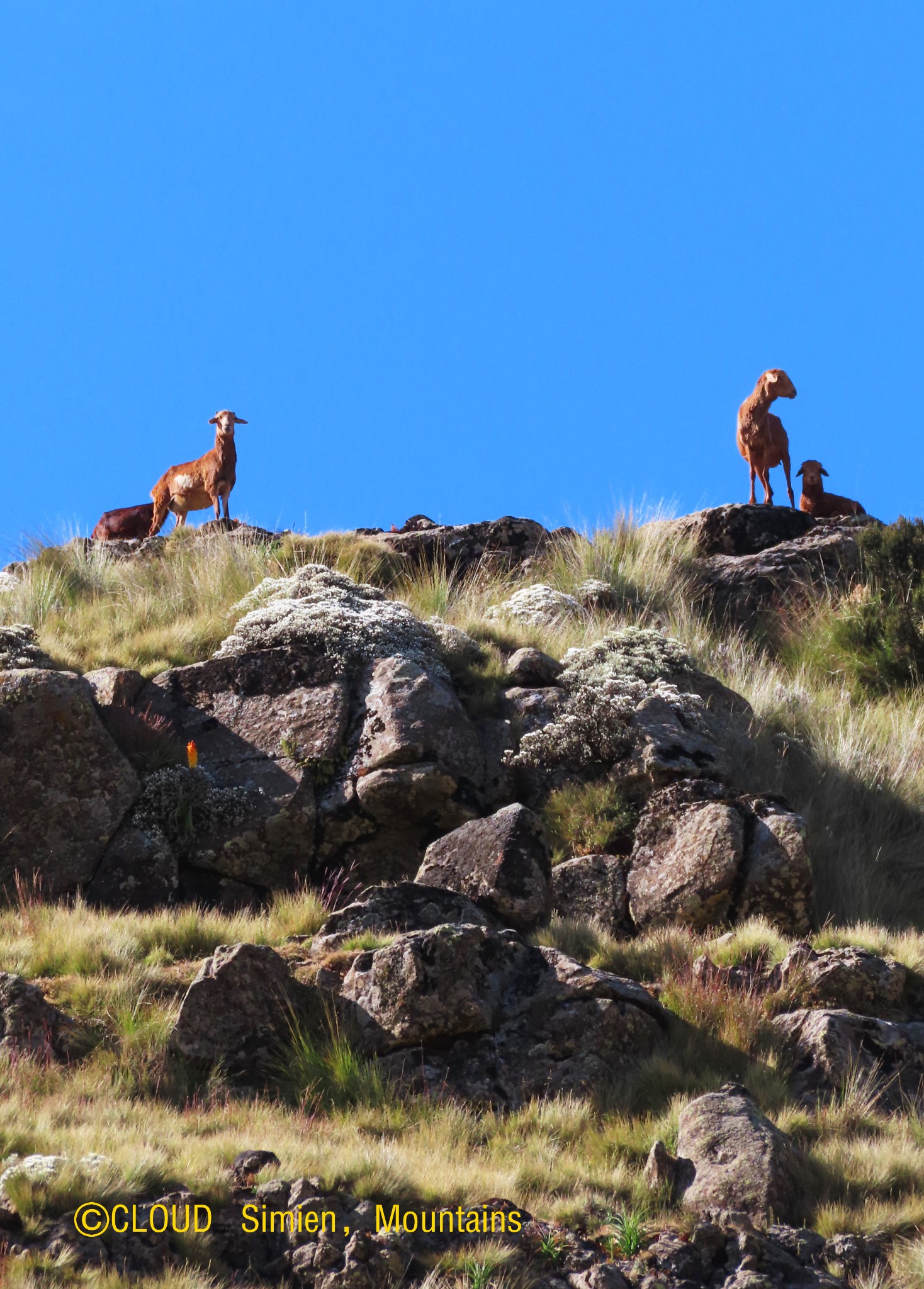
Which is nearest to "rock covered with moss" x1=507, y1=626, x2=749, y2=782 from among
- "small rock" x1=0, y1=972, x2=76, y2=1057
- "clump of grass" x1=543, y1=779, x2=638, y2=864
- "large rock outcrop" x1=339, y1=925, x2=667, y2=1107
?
"clump of grass" x1=543, y1=779, x2=638, y2=864

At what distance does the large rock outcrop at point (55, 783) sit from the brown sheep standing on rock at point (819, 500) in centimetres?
1276

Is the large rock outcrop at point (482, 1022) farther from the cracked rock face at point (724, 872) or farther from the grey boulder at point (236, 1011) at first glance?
the cracked rock face at point (724, 872)

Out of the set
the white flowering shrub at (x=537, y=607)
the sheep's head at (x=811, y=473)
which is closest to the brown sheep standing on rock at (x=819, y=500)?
the sheep's head at (x=811, y=473)

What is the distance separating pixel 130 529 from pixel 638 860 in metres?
13.3

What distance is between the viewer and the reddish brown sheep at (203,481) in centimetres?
1836

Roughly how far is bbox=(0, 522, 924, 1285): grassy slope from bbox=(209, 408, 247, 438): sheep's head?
18.0 ft

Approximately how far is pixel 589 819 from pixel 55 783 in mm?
4211

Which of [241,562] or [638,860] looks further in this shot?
[241,562]

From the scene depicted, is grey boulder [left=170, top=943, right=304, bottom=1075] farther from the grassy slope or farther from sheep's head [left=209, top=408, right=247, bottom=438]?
sheep's head [left=209, top=408, right=247, bottom=438]

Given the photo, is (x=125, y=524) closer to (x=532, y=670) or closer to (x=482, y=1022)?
(x=532, y=670)

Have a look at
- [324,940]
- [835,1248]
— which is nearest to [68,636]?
[324,940]

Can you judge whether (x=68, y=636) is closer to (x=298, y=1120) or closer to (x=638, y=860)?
(x=638, y=860)

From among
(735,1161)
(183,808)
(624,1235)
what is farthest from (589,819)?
(624,1235)

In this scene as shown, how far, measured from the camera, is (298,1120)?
6020 mm
